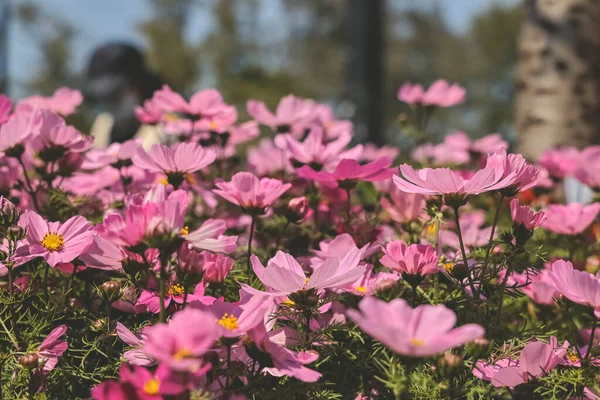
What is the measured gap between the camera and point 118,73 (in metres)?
3.58

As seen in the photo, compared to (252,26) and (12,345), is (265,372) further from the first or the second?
(252,26)

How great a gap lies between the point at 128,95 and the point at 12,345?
298cm

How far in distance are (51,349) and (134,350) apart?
133 mm

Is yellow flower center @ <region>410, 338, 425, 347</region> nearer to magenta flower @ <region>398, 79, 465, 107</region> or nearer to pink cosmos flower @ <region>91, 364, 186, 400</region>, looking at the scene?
pink cosmos flower @ <region>91, 364, 186, 400</region>

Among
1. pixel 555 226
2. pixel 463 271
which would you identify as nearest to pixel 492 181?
pixel 463 271

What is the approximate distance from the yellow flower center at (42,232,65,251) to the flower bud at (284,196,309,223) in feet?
1.00

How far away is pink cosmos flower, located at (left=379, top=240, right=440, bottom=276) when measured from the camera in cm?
75

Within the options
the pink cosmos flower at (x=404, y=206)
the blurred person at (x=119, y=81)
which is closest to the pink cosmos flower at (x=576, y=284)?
the pink cosmos flower at (x=404, y=206)

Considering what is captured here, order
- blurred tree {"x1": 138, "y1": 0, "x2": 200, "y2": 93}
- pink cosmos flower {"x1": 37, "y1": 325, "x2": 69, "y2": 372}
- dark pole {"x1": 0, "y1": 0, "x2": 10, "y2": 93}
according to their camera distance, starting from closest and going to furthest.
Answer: pink cosmos flower {"x1": 37, "y1": 325, "x2": 69, "y2": 372} < dark pole {"x1": 0, "y1": 0, "x2": 10, "y2": 93} < blurred tree {"x1": 138, "y1": 0, "x2": 200, "y2": 93}

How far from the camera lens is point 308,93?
18469 millimetres

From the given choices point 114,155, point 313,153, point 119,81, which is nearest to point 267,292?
point 313,153

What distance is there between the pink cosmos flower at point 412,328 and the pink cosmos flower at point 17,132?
0.63m

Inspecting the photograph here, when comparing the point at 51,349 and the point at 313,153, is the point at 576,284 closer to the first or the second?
the point at 313,153

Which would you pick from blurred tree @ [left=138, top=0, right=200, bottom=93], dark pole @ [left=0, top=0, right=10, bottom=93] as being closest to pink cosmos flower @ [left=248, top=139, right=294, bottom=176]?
dark pole @ [left=0, top=0, right=10, bottom=93]
